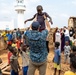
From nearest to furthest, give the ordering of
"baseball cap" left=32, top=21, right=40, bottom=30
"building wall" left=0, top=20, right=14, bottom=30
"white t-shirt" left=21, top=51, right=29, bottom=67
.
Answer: "baseball cap" left=32, top=21, right=40, bottom=30, "white t-shirt" left=21, top=51, right=29, bottom=67, "building wall" left=0, top=20, right=14, bottom=30

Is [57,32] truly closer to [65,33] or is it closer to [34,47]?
[65,33]

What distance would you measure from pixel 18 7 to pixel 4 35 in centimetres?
3556

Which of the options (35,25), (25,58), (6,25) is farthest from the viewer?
(6,25)

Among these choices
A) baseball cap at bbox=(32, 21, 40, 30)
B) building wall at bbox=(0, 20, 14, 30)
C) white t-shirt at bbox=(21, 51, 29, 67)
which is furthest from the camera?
building wall at bbox=(0, 20, 14, 30)

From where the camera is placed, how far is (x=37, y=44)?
5422 mm

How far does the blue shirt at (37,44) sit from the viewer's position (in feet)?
17.7

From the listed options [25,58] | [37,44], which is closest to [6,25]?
[25,58]

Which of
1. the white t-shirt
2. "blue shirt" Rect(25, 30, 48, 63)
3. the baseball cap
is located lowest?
the white t-shirt

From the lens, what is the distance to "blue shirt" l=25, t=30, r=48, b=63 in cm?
541

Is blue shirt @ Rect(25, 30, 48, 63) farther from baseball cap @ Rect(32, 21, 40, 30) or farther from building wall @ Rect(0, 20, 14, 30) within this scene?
building wall @ Rect(0, 20, 14, 30)

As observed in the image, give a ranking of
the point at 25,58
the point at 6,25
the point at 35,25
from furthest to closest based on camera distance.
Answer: the point at 6,25 → the point at 25,58 → the point at 35,25

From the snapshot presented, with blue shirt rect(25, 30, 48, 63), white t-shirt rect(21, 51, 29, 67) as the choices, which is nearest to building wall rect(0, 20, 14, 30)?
white t-shirt rect(21, 51, 29, 67)

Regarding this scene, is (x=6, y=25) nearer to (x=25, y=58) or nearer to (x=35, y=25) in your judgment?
(x=25, y=58)

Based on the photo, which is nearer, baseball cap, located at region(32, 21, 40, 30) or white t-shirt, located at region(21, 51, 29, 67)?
baseball cap, located at region(32, 21, 40, 30)
